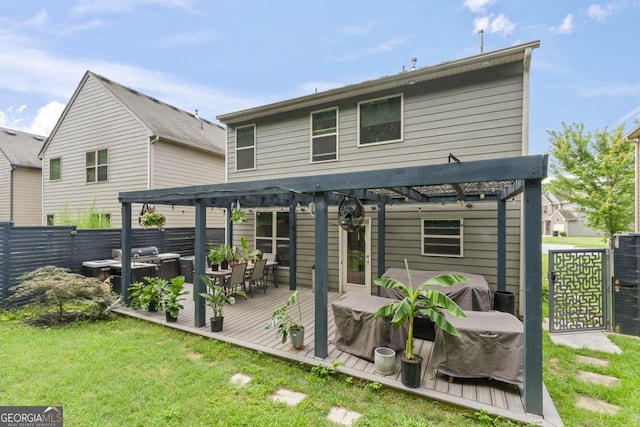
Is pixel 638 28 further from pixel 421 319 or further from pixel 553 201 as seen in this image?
pixel 553 201

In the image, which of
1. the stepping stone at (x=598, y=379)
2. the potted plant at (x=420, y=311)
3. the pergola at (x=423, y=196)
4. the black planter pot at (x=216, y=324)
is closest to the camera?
the pergola at (x=423, y=196)

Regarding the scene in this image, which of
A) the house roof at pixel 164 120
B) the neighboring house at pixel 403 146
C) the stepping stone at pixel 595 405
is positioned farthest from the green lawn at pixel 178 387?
the house roof at pixel 164 120

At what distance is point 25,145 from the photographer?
16.2 m

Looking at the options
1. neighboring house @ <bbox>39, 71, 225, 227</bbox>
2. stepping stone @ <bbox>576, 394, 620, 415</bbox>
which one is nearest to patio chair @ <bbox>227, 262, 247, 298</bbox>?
neighboring house @ <bbox>39, 71, 225, 227</bbox>

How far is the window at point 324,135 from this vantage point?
24.8 feet

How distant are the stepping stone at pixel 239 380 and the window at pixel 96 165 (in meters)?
11.4

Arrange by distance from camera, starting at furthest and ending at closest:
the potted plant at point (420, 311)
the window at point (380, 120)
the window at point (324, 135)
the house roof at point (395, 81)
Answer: the window at point (324, 135), the window at point (380, 120), the house roof at point (395, 81), the potted plant at point (420, 311)

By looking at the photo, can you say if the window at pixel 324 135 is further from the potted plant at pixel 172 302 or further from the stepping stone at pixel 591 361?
the stepping stone at pixel 591 361

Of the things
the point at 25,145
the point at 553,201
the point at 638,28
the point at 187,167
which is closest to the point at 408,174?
the point at 187,167

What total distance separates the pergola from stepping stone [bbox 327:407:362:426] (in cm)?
95

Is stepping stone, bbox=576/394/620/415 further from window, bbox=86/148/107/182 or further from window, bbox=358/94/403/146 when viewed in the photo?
window, bbox=86/148/107/182

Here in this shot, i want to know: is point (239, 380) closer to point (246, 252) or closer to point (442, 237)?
point (246, 252)

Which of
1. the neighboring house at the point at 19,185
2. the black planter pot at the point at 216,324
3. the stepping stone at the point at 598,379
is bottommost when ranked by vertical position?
the stepping stone at the point at 598,379

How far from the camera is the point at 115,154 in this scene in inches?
430
